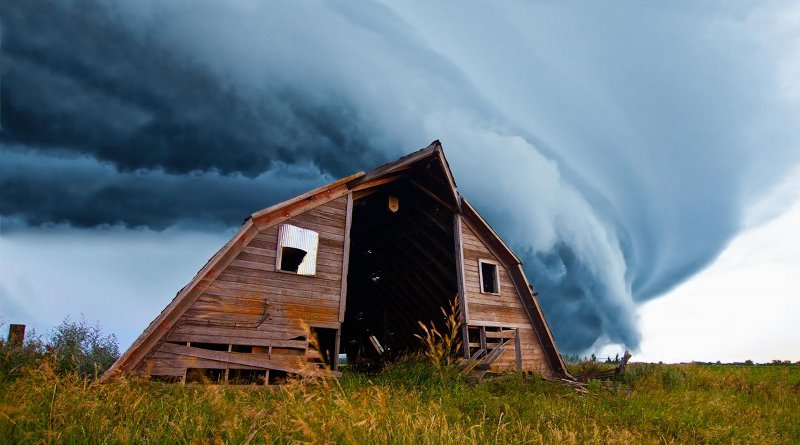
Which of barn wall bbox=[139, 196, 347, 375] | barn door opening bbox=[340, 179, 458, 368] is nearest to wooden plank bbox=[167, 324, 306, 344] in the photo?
barn wall bbox=[139, 196, 347, 375]

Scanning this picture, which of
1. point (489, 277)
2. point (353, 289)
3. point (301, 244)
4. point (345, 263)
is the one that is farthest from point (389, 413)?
point (353, 289)

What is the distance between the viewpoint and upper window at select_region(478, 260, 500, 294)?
15816mm

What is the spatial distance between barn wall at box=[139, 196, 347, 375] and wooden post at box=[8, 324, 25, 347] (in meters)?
2.85

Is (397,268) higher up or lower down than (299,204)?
lower down

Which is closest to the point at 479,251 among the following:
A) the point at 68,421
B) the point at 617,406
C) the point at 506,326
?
the point at 506,326

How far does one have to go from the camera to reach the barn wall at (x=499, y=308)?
15.0 m

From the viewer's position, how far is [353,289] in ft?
69.5

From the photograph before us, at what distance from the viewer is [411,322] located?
18.4 m

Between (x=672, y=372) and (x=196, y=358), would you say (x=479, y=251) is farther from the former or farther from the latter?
(x=196, y=358)

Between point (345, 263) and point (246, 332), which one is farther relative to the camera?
point (345, 263)

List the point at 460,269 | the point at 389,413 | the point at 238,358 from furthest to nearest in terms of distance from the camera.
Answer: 1. the point at 460,269
2. the point at 238,358
3. the point at 389,413

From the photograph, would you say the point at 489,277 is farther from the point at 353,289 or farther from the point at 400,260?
the point at 353,289

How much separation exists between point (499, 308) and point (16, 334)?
529 inches

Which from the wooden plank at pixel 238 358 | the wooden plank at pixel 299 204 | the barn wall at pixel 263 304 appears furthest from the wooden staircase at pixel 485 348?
the wooden plank at pixel 299 204
